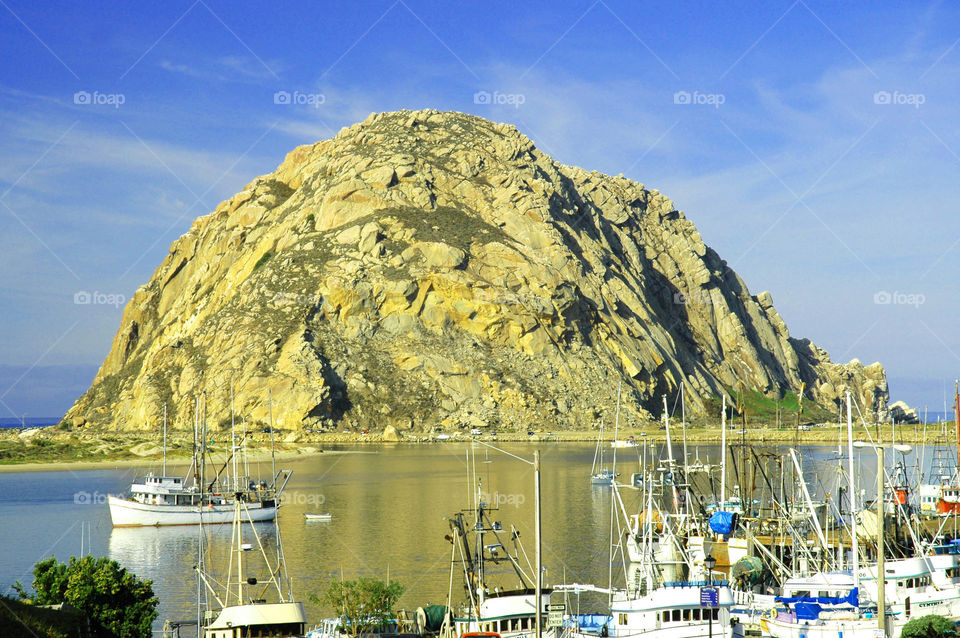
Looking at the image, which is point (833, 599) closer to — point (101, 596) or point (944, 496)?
point (101, 596)

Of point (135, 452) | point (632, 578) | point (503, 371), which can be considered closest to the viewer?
point (632, 578)

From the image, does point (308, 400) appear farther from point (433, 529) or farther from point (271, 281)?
point (433, 529)

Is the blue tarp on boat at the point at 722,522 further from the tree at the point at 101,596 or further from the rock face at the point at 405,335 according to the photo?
the rock face at the point at 405,335

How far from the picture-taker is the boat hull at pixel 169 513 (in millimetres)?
77375

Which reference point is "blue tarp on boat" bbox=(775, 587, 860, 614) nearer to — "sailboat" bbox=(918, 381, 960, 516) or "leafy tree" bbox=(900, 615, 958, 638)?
"leafy tree" bbox=(900, 615, 958, 638)

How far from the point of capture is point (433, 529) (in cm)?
6819

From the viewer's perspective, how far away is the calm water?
52781mm

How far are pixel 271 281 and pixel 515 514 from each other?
4741 inches

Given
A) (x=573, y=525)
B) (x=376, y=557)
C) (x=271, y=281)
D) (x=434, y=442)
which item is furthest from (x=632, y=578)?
(x=271, y=281)

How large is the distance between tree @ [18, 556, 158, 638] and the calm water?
7402mm

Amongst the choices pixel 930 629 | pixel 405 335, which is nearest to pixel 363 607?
pixel 930 629

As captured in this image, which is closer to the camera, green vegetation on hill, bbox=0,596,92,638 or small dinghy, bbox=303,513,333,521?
green vegetation on hill, bbox=0,596,92,638

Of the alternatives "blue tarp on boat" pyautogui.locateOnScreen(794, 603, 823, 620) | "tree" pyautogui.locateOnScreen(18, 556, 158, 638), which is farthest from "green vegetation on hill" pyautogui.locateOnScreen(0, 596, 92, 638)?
"blue tarp on boat" pyautogui.locateOnScreen(794, 603, 823, 620)

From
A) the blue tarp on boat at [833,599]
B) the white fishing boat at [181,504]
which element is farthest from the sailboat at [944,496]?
the white fishing boat at [181,504]
